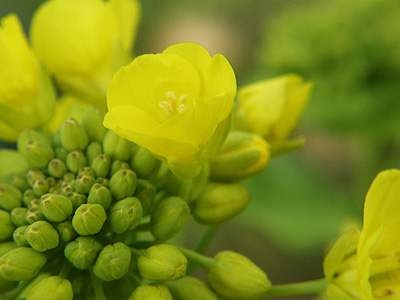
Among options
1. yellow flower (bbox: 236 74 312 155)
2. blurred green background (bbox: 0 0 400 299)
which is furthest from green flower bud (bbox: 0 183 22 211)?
blurred green background (bbox: 0 0 400 299)

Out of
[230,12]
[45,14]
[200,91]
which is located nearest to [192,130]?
[200,91]

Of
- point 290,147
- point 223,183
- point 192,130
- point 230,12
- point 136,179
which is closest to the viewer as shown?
point 192,130

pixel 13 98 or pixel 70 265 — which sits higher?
pixel 13 98

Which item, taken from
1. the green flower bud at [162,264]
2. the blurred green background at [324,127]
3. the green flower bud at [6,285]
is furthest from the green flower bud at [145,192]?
the blurred green background at [324,127]

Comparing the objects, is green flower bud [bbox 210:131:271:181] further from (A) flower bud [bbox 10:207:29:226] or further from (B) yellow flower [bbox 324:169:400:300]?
(A) flower bud [bbox 10:207:29:226]

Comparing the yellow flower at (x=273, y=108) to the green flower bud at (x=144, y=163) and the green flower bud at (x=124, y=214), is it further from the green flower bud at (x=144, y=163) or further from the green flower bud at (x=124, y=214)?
the green flower bud at (x=124, y=214)

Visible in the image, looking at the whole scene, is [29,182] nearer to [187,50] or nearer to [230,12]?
[187,50]
